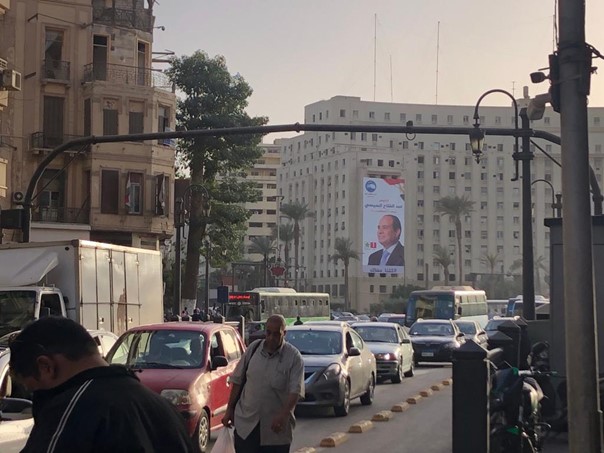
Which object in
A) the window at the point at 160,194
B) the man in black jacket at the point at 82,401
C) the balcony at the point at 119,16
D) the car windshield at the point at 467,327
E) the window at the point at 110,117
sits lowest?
the car windshield at the point at 467,327

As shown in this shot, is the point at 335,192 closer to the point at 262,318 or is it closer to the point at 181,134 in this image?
the point at 262,318

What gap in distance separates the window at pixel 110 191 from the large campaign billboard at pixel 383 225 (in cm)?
9239

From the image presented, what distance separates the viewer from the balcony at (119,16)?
4856 centimetres

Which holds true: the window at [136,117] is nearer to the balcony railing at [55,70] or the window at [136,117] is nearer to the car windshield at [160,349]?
the balcony railing at [55,70]

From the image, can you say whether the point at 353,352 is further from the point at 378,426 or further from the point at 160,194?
the point at 160,194

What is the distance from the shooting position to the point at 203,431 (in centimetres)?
1363

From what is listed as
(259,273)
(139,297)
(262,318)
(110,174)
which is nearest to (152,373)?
(139,297)

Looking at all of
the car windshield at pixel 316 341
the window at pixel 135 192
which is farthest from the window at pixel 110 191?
the car windshield at pixel 316 341

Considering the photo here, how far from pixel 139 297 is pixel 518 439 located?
15.1m

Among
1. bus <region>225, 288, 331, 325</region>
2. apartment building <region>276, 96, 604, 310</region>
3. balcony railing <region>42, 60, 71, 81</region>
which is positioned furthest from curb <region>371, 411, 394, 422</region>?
apartment building <region>276, 96, 604, 310</region>

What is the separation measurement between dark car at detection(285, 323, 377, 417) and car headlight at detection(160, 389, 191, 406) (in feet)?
17.9

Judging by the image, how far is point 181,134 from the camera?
21.5m

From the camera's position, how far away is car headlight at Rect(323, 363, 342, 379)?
18.9 m

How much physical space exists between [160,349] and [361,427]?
4217 mm
